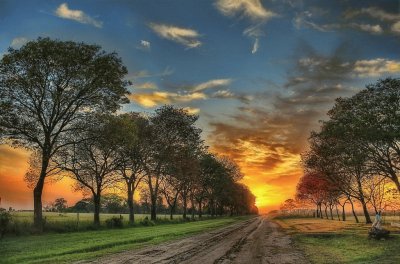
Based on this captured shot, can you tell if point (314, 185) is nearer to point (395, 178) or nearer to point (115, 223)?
point (395, 178)

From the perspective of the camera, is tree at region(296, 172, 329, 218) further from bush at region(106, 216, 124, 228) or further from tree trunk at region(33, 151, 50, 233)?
tree trunk at region(33, 151, 50, 233)

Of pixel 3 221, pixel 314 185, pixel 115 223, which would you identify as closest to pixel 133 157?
pixel 115 223

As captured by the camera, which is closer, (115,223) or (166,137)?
(115,223)

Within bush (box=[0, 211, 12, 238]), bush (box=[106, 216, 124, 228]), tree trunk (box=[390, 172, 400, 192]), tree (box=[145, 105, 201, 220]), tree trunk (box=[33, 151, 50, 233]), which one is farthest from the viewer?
tree (box=[145, 105, 201, 220])

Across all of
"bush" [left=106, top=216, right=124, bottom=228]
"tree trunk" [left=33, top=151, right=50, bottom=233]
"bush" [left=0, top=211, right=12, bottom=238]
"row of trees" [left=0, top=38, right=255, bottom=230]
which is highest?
"row of trees" [left=0, top=38, right=255, bottom=230]

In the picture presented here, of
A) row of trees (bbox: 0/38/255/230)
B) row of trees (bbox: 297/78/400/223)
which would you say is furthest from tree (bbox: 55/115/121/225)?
row of trees (bbox: 297/78/400/223)

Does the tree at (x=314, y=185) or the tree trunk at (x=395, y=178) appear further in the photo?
the tree at (x=314, y=185)

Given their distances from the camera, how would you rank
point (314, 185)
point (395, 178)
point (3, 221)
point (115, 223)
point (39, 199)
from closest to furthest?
1. point (3, 221)
2. point (39, 199)
3. point (395, 178)
4. point (115, 223)
5. point (314, 185)

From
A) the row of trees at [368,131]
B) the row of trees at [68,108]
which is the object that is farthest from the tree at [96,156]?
the row of trees at [368,131]

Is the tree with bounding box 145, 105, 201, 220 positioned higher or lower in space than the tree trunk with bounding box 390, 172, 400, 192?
higher

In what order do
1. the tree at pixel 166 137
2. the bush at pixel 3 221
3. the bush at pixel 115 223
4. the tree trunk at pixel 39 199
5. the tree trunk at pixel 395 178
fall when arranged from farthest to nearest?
the tree at pixel 166 137 < the bush at pixel 115 223 < the tree trunk at pixel 395 178 < the tree trunk at pixel 39 199 < the bush at pixel 3 221

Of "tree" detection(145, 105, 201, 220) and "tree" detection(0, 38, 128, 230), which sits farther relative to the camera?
"tree" detection(145, 105, 201, 220)

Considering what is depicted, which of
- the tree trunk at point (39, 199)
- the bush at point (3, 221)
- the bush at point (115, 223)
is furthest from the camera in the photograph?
the bush at point (115, 223)

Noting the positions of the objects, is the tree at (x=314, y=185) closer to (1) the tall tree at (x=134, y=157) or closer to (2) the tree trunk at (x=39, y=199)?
(1) the tall tree at (x=134, y=157)
